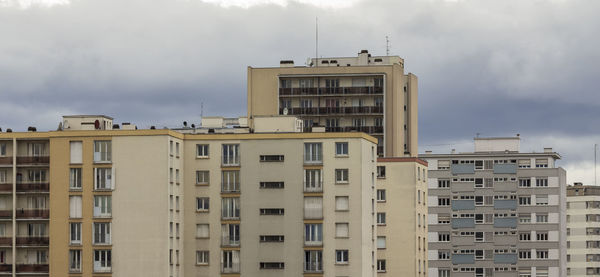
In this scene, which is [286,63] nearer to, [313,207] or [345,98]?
[345,98]

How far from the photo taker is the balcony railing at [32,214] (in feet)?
445

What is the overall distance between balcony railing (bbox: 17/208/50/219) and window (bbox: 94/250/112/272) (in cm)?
736

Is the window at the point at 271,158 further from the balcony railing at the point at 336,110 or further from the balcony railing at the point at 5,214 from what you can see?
the balcony railing at the point at 336,110

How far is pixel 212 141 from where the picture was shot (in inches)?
5502

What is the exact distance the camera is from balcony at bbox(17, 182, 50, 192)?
136m

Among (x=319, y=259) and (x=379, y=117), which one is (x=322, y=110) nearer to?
(x=379, y=117)

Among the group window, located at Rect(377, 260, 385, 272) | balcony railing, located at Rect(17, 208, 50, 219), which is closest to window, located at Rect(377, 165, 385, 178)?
window, located at Rect(377, 260, 385, 272)

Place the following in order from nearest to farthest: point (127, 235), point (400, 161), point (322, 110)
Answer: point (127, 235), point (400, 161), point (322, 110)

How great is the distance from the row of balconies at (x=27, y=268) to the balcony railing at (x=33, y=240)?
243cm

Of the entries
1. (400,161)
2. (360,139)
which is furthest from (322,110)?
(360,139)

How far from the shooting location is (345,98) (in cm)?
18938

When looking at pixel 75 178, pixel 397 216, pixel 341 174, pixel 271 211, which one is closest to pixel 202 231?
pixel 271 211

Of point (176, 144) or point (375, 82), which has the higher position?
point (375, 82)

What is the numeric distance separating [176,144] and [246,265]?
15672 mm
